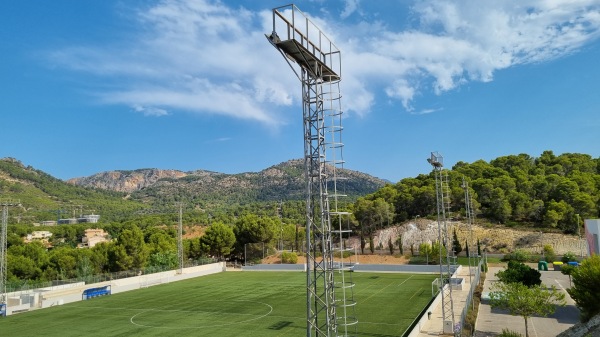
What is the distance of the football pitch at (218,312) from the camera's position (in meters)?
22.3

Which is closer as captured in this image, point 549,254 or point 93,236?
point 549,254

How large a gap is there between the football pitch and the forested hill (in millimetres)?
29678

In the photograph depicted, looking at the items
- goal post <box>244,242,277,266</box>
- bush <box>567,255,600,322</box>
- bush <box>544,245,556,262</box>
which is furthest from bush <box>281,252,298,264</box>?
bush <box>567,255,600,322</box>

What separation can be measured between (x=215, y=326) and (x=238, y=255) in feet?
131

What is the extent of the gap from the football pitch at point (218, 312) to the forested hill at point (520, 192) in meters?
29.7

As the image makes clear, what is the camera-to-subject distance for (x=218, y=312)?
26.7 metres

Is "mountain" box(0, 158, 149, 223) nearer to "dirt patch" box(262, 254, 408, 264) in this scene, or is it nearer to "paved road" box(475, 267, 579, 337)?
"dirt patch" box(262, 254, 408, 264)

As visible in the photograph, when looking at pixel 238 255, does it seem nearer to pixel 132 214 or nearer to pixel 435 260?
pixel 435 260

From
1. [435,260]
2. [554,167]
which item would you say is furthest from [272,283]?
[554,167]

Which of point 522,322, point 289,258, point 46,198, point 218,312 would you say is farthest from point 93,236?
point 522,322

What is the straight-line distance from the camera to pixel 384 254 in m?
58.2

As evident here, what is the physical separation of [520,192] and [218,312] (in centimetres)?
5633

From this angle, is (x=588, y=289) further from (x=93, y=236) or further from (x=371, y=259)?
(x=93, y=236)

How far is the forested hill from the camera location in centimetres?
5747
